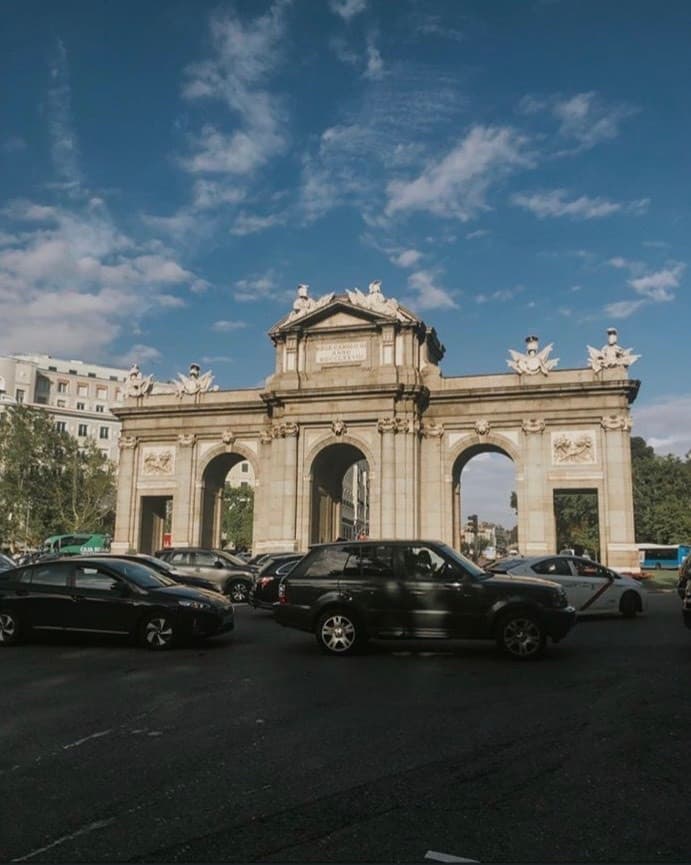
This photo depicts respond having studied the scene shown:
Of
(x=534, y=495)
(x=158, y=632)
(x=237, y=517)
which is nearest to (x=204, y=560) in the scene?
(x=158, y=632)

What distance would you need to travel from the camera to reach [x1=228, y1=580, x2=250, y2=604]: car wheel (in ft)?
72.8

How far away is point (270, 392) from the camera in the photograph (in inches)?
1527

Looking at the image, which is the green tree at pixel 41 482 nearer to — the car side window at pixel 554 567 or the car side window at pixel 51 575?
the car side window at pixel 51 575

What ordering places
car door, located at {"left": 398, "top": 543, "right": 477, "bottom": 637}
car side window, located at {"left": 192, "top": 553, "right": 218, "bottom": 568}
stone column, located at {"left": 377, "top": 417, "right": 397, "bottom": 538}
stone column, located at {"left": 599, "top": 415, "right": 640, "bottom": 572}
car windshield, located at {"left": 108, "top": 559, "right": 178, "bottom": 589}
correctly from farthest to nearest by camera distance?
stone column, located at {"left": 377, "top": 417, "right": 397, "bottom": 538}
stone column, located at {"left": 599, "top": 415, "right": 640, "bottom": 572}
car side window, located at {"left": 192, "top": 553, "right": 218, "bottom": 568}
car windshield, located at {"left": 108, "top": 559, "right": 178, "bottom": 589}
car door, located at {"left": 398, "top": 543, "right": 477, "bottom": 637}

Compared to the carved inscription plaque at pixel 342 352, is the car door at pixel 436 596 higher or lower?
lower

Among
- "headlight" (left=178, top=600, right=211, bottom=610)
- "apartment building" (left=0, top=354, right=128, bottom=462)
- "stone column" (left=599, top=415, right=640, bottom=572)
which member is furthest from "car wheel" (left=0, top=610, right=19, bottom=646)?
"apartment building" (left=0, top=354, right=128, bottom=462)

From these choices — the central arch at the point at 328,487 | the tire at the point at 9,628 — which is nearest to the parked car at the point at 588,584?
the tire at the point at 9,628

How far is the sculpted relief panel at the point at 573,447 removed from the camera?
116 ft

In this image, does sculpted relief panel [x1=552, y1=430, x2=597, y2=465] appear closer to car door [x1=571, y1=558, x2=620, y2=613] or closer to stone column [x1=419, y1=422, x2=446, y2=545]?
stone column [x1=419, y1=422, x2=446, y2=545]

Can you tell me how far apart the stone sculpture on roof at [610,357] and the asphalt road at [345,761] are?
27.3m

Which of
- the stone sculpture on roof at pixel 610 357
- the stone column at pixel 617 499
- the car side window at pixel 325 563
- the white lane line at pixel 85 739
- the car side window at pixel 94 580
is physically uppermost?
the stone sculpture on roof at pixel 610 357

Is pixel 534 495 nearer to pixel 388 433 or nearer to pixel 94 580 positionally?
pixel 388 433

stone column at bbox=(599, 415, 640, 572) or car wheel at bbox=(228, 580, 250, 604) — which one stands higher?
stone column at bbox=(599, 415, 640, 572)

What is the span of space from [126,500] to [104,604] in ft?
Answer: 102
